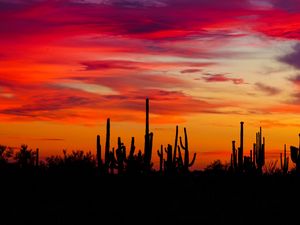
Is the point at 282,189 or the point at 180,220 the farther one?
the point at 282,189

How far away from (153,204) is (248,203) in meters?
3.23

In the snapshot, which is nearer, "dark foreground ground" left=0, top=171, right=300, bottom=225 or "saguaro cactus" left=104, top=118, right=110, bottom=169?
"dark foreground ground" left=0, top=171, right=300, bottom=225

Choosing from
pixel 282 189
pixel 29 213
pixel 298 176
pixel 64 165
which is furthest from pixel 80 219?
pixel 64 165

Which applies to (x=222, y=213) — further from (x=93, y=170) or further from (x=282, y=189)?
(x=93, y=170)

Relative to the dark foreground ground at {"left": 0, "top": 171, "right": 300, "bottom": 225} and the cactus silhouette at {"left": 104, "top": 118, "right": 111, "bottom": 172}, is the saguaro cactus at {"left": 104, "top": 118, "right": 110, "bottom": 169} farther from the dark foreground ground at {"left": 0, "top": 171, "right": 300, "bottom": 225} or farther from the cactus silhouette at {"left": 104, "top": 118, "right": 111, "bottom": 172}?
the dark foreground ground at {"left": 0, "top": 171, "right": 300, "bottom": 225}

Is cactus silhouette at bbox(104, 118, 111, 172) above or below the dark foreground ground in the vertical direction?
above

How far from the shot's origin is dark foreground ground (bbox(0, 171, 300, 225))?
18.1m

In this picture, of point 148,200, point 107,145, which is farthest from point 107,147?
point 148,200

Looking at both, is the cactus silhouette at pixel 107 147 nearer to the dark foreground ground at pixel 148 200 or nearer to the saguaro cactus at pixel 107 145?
the saguaro cactus at pixel 107 145

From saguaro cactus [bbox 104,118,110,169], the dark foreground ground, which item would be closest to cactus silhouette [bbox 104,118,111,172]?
saguaro cactus [bbox 104,118,110,169]

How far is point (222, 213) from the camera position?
19.7m

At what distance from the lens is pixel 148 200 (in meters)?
23.0

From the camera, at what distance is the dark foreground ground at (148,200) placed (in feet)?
59.5

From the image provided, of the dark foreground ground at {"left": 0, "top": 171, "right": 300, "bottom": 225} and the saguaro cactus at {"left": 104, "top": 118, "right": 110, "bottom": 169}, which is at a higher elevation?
the saguaro cactus at {"left": 104, "top": 118, "right": 110, "bottom": 169}
